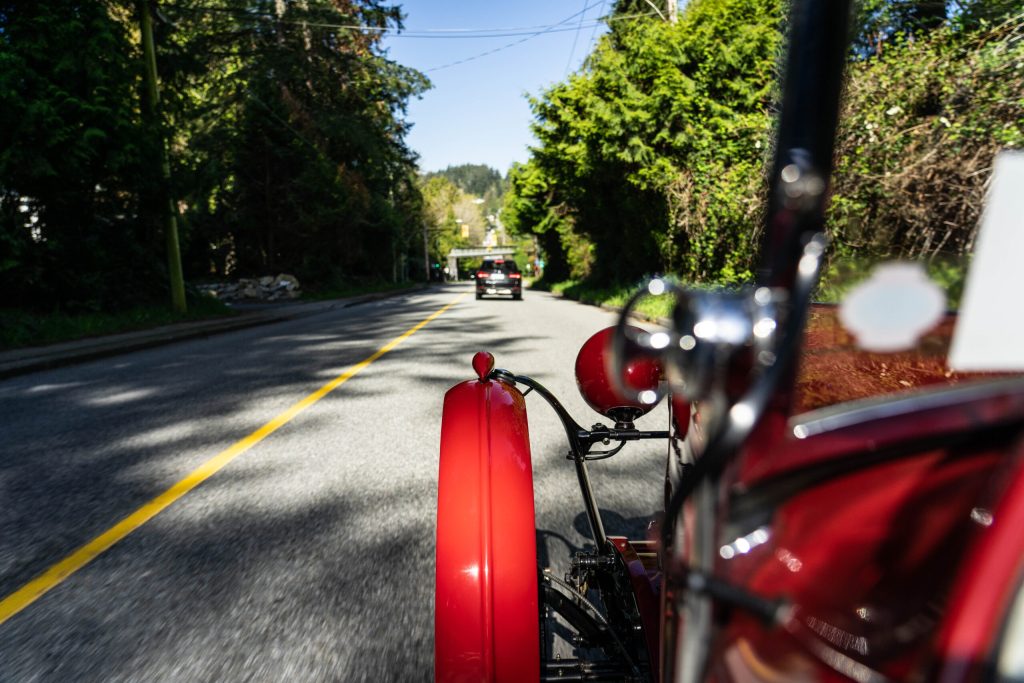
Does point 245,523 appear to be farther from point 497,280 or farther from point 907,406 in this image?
point 497,280

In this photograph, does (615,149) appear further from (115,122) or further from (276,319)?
(115,122)

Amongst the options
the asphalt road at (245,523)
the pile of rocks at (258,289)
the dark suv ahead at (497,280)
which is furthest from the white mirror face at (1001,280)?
the pile of rocks at (258,289)

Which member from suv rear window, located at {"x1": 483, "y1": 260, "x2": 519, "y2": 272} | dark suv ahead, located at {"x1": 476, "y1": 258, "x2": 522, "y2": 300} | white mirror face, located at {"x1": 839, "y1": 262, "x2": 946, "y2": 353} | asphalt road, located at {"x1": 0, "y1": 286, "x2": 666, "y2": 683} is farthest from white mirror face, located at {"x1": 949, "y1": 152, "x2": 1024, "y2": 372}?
suv rear window, located at {"x1": 483, "y1": 260, "x2": 519, "y2": 272}

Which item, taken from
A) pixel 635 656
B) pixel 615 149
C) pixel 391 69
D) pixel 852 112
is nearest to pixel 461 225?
pixel 391 69

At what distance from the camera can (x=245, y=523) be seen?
3.15 m

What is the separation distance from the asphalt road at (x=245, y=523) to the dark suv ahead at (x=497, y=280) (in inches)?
774

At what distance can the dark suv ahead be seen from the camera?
2647 cm

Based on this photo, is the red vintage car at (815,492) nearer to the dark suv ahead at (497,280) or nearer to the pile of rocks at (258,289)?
the dark suv ahead at (497,280)

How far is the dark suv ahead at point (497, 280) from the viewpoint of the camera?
86.8 ft

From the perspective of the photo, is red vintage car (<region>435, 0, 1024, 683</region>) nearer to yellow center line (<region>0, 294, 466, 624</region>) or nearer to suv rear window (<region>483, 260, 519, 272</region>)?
yellow center line (<region>0, 294, 466, 624</region>)

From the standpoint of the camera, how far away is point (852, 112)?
8.10 metres

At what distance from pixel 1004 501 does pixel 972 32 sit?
790 cm

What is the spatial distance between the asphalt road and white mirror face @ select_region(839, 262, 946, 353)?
1.65 metres

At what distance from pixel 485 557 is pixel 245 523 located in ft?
7.40
